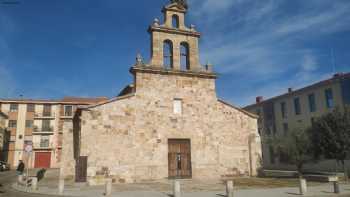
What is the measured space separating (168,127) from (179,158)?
232 centimetres

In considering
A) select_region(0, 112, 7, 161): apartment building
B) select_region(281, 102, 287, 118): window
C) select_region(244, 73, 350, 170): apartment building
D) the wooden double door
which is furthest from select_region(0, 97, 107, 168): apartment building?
select_region(281, 102, 287, 118): window

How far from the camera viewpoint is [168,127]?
21.1 metres

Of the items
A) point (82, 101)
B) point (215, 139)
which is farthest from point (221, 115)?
point (82, 101)

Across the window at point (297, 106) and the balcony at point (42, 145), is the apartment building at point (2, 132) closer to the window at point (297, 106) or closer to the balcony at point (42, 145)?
the balcony at point (42, 145)

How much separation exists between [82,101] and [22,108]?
10.0 meters

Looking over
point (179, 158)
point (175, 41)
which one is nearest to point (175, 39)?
point (175, 41)

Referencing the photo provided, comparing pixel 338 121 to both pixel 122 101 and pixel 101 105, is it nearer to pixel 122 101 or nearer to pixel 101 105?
pixel 122 101

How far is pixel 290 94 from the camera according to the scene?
34.7 meters

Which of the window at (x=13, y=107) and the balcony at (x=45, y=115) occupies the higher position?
the window at (x=13, y=107)

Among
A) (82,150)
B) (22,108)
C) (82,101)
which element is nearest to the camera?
(82,150)

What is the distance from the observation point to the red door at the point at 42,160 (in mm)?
49263

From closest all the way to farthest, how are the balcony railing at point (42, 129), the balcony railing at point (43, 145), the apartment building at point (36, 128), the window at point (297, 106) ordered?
the window at point (297, 106) < the apartment building at point (36, 128) < the balcony railing at point (43, 145) < the balcony railing at point (42, 129)

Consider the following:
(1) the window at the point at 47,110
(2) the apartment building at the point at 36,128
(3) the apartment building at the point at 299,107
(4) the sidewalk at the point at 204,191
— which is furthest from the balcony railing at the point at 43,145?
(4) the sidewalk at the point at 204,191

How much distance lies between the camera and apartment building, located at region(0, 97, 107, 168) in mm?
49562
